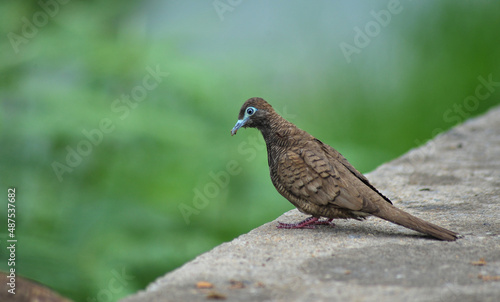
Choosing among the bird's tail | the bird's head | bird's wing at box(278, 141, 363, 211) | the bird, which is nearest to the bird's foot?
the bird

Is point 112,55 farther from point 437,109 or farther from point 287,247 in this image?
point 437,109

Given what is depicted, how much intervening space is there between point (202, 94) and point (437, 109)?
3.46 m

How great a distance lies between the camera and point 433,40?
7074mm

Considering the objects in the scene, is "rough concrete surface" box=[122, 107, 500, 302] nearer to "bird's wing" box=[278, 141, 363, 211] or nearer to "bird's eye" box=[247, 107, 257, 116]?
"bird's wing" box=[278, 141, 363, 211]

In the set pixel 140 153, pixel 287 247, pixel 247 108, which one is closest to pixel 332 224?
pixel 287 247

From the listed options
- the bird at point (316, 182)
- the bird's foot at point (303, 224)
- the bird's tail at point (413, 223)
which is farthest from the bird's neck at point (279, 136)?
the bird's tail at point (413, 223)

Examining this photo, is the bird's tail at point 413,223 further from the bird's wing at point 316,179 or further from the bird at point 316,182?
the bird's wing at point 316,179

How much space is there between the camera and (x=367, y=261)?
2693 millimetres

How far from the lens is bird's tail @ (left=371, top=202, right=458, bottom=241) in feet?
9.77

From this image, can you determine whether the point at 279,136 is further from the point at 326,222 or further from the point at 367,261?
the point at 367,261

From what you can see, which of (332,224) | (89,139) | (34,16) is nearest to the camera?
(332,224)

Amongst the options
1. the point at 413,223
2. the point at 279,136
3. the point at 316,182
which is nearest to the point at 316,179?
the point at 316,182

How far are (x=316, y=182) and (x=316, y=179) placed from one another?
19 millimetres

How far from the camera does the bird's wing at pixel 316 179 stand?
10.6 ft
